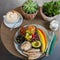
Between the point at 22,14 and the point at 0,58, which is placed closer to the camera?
the point at 22,14

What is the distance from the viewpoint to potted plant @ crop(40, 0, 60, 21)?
3.99ft

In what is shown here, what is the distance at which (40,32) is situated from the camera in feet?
3.99

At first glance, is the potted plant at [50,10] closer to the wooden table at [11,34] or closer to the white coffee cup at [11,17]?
the wooden table at [11,34]

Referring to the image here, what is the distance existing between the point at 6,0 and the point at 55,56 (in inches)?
27.9

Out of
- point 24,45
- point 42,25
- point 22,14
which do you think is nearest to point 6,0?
point 22,14

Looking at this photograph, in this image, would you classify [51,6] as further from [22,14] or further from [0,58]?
[0,58]

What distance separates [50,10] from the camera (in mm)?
1224

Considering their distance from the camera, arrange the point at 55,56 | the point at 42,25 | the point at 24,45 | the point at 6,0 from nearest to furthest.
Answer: the point at 24,45
the point at 42,25
the point at 55,56
the point at 6,0

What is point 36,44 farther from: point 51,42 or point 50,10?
point 50,10

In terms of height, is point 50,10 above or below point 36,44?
above

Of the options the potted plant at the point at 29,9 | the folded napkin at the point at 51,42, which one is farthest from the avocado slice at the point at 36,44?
the potted plant at the point at 29,9

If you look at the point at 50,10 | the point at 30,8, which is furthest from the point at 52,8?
the point at 30,8

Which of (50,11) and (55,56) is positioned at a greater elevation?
(50,11)

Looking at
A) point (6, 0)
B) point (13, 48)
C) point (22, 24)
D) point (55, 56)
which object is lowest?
point (55, 56)
